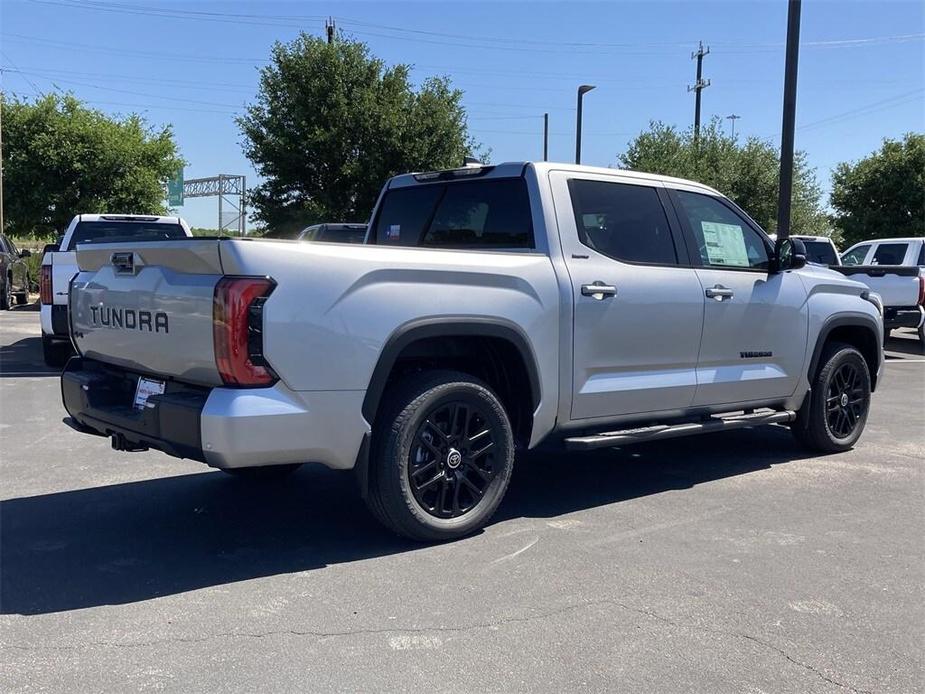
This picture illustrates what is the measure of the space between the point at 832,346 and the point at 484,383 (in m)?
3.43

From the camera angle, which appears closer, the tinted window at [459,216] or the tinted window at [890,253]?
the tinted window at [459,216]

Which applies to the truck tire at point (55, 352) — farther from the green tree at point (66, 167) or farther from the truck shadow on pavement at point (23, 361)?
the green tree at point (66, 167)

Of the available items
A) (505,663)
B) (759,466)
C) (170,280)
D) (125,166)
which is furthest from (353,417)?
(125,166)

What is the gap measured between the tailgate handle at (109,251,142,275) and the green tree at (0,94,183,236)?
21.4 metres

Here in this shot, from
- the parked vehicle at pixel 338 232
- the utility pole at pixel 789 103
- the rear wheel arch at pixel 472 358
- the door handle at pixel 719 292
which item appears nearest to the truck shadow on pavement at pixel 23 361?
the parked vehicle at pixel 338 232

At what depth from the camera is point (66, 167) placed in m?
24.0

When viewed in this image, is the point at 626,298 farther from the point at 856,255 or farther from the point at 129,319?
the point at 856,255

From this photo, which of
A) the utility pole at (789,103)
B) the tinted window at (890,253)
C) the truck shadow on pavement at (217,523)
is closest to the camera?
the truck shadow on pavement at (217,523)

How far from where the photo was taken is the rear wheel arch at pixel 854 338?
21.0ft

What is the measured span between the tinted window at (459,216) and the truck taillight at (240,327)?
5.97 feet

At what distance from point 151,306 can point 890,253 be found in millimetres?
16240

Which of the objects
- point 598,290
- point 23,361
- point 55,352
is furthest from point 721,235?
point 23,361

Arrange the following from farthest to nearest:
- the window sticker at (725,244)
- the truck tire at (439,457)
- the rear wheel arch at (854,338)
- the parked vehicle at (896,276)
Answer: the parked vehicle at (896,276), the rear wheel arch at (854,338), the window sticker at (725,244), the truck tire at (439,457)

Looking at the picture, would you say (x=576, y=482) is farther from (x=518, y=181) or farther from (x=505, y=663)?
(x=505, y=663)
